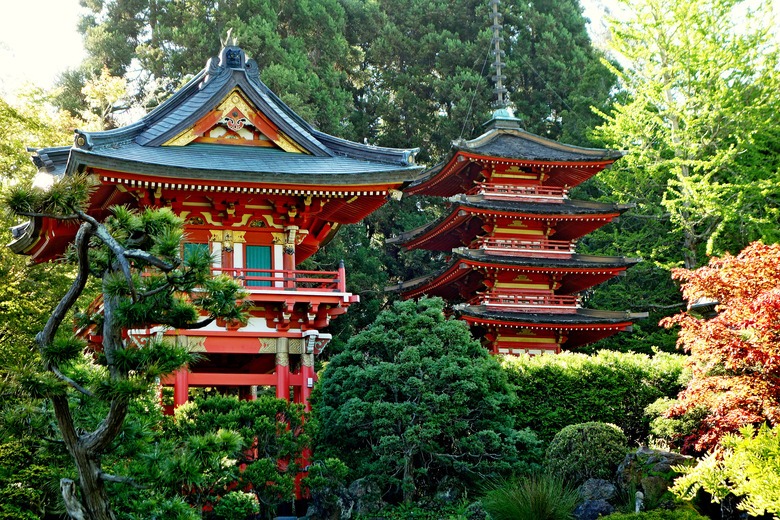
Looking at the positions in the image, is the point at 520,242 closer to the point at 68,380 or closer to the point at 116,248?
the point at 116,248

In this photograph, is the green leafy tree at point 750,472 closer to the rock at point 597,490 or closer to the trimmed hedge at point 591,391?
the rock at point 597,490

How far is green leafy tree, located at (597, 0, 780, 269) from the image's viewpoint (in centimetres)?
2402

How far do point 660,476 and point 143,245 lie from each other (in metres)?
8.56

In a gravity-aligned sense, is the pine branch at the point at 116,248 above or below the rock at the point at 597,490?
→ above

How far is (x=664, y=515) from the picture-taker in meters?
11.8

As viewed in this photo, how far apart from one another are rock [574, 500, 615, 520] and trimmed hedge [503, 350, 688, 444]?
3332mm

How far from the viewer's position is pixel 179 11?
32.2 meters

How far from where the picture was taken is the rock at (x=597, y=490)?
13.4 meters

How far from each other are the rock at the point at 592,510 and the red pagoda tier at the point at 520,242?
28.4ft

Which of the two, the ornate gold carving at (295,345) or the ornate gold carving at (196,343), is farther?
the ornate gold carving at (295,345)

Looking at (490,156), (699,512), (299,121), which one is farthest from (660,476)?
(490,156)

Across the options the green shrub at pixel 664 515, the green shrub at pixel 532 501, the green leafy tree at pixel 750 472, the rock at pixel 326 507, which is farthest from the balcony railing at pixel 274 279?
the green leafy tree at pixel 750 472

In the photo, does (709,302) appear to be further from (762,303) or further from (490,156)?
(490,156)

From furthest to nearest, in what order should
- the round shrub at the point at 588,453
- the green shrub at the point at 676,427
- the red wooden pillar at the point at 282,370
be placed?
the red wooden pillar at the point at 282,370 → the green shrub at the point at 676,427 → the round shrub at the point at 588,453
